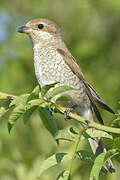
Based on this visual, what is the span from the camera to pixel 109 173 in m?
3.58

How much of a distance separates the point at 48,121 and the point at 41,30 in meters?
2.10

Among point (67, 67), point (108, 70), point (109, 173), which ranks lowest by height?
point (109, 173)

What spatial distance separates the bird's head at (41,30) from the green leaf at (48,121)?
1851 mm

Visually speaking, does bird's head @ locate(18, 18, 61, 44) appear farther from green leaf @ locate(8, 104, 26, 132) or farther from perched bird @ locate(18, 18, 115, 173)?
green leaf @ locate(8, 104, 26, 132)

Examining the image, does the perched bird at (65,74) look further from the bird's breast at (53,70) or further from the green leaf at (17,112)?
the green leaf at (17,112)

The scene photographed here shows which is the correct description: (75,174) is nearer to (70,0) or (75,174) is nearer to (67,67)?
(67,67)

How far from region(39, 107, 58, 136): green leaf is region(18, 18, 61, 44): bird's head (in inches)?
72.9

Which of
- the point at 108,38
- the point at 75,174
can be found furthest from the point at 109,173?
the point at 108,38

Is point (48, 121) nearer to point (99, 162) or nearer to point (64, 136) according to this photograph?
point (64, 136)

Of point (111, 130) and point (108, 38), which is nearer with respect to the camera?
point (111, 130)

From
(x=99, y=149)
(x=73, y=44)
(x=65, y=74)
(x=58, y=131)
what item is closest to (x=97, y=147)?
(x=99, y=149)

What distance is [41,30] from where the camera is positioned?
4988mm

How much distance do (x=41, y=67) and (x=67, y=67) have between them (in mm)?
243

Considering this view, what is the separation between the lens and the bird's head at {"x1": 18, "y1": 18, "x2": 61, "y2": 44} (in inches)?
192
